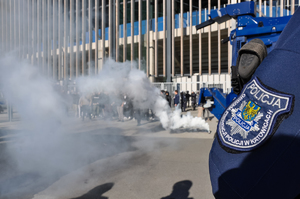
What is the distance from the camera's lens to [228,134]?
2.68 feet

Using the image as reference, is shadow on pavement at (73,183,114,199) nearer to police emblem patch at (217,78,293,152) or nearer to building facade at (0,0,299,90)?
police emblem patch at (217,78,293,152)

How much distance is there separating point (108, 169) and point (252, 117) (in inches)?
157

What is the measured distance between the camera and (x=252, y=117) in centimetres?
78

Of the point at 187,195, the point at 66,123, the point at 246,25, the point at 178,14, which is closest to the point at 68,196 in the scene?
the point at 187,195

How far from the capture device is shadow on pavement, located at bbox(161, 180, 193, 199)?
3254mm

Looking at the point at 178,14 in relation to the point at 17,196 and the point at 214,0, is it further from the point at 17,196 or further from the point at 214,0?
the point at 17,196

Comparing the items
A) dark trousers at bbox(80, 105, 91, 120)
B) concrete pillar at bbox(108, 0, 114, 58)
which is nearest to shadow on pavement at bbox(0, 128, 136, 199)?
dark trousers at bbox(80, 105, 91, 120)

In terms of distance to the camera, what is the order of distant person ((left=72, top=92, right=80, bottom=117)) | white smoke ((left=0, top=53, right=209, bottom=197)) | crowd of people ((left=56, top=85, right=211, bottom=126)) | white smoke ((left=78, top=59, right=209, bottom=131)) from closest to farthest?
white smoke ((left=0, top=53, right=209, bottom=197)) → white smoke ((left=78, top=59, right=209, bottom=131)) → crowd of people ((left=56, top=85, right=211, bottom=126)) → distant person ((left=72, top=92, right=80, bottom=117))

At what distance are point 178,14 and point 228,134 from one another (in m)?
20.8

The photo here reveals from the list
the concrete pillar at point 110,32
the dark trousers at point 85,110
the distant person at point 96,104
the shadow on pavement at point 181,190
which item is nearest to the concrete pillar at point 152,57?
the concrete pillar at point 110,32

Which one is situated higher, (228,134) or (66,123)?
(228,134)

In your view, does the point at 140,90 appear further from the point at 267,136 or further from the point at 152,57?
the point at 152,57

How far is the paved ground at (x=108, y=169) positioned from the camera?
3.42 m

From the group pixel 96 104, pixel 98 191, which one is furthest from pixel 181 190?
pixel 96 104
